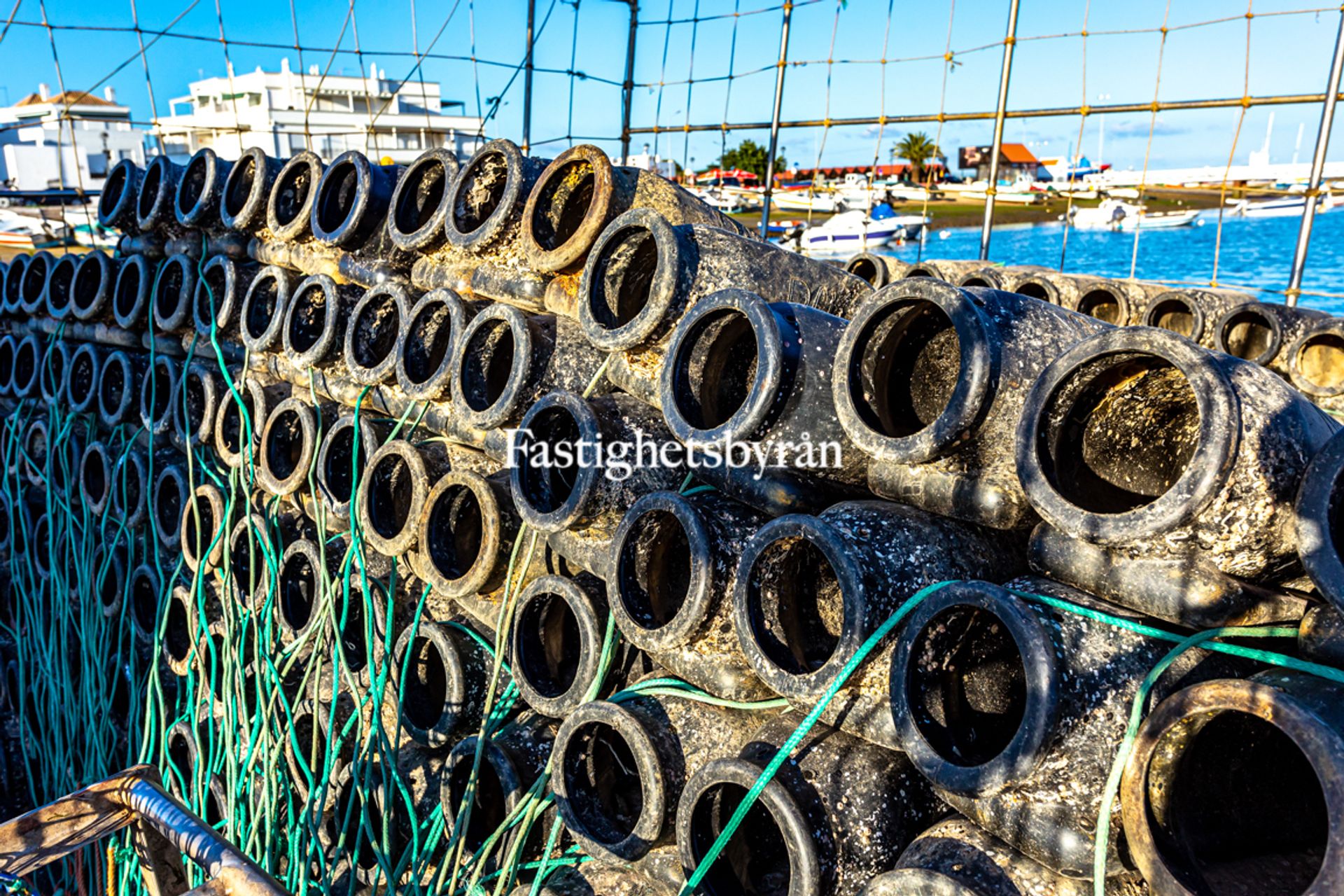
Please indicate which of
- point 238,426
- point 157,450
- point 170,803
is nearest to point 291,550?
point 238,426

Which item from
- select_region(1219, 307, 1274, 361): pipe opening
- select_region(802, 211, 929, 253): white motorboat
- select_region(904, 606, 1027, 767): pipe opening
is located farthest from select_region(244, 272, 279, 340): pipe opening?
select_region(802, 211, 929, 253): white motorboat

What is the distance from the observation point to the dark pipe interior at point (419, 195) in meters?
3.48

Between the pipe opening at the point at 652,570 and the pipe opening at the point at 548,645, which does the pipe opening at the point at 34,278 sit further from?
the pipe opening at the point at 652,570

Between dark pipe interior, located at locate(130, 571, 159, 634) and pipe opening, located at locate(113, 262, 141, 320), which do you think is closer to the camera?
dark pipe interior, located at locate(130, 571, 159, 634)

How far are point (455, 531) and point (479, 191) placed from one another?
1.24 metres

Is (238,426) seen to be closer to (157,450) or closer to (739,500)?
(157,450)

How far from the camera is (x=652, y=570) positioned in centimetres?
235

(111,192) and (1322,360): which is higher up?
(111,192)

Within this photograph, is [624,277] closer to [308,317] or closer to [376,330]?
[376,330]

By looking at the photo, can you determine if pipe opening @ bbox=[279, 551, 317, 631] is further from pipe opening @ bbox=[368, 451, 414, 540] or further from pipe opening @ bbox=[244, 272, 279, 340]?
pipe opening @ bbox=[244, 272, 279, 340]

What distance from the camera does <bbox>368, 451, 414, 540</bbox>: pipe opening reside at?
318cm

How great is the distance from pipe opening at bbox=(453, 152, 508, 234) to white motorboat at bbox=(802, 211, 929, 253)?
24.3 m

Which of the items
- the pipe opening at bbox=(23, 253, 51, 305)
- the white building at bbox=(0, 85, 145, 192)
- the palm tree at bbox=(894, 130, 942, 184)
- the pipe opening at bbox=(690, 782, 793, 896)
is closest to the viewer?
the pipe opening at bbox=(690, 782, 793, 896)

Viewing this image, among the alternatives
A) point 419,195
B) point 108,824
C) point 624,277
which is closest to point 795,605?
point 624,277
